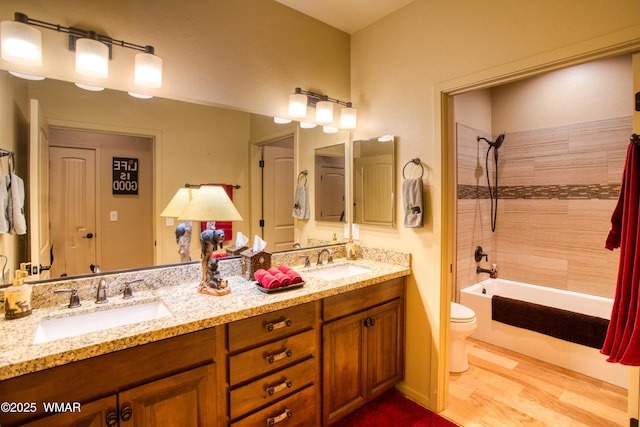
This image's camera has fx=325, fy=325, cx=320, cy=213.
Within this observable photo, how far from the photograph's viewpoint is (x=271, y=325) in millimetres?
1545

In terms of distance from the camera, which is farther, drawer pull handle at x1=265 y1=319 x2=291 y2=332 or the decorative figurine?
the decorative figurine

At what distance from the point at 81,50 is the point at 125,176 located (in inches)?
24.0

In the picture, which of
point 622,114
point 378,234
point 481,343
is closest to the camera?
point 378,234

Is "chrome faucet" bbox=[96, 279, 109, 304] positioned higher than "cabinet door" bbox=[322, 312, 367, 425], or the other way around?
"chrome faucet" bbox=[96, 279, 109, 304]

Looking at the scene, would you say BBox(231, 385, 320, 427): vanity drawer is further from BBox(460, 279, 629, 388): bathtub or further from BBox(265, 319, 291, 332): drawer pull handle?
BBox(460, 279, 629, 388): bathtub

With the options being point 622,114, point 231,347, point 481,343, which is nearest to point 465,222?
point 481,343

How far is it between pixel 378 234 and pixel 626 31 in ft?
5.60

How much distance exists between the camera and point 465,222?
11.1 ft

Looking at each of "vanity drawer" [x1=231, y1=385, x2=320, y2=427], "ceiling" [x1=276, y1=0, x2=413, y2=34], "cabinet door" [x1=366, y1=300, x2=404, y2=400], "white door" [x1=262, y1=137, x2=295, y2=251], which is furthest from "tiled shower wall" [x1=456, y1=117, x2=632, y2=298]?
"vanity drawer" [x1=231, y1=385, x2=320, y2=427]

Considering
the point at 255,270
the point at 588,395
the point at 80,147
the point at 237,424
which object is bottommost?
the point at 588,395

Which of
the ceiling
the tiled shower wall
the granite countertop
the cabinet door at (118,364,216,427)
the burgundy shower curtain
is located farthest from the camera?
the tiled shower wall

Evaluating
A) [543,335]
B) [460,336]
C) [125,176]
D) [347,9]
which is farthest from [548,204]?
[125,176]

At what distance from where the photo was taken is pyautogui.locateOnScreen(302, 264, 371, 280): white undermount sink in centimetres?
231

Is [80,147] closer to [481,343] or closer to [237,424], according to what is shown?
[237,424]
